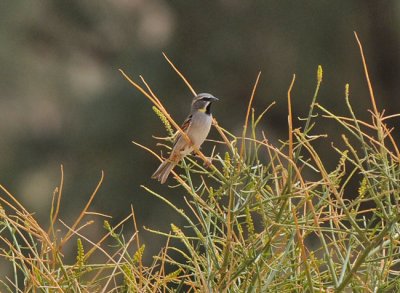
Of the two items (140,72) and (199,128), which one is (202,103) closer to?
(199,128)

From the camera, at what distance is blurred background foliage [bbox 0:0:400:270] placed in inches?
224

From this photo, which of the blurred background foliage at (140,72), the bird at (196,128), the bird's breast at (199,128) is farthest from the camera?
the blurred background foliage at (140,72)

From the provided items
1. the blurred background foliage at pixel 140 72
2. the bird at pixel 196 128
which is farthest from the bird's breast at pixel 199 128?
the blurred background foliage at pixel 140 72

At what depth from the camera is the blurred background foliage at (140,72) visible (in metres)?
5.68

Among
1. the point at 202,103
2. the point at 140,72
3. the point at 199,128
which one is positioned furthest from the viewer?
the point at 140,72

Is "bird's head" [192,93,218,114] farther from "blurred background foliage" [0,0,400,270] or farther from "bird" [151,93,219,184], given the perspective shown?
"blurred background foliage" [0,0,400,270]

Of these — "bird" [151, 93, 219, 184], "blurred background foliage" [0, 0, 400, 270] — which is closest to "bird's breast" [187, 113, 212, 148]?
"bird" [151, 93, 219, 184]

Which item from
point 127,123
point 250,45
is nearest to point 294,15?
point 250,45

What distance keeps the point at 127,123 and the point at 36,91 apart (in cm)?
74

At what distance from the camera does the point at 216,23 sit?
618 centimetres

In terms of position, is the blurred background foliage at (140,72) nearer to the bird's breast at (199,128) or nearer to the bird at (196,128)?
the bird at (196,128)

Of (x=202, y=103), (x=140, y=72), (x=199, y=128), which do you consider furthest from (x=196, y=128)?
(x=140, y=72)

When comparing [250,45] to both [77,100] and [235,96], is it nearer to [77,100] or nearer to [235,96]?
[235,96]

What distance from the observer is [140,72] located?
595 centimetres
